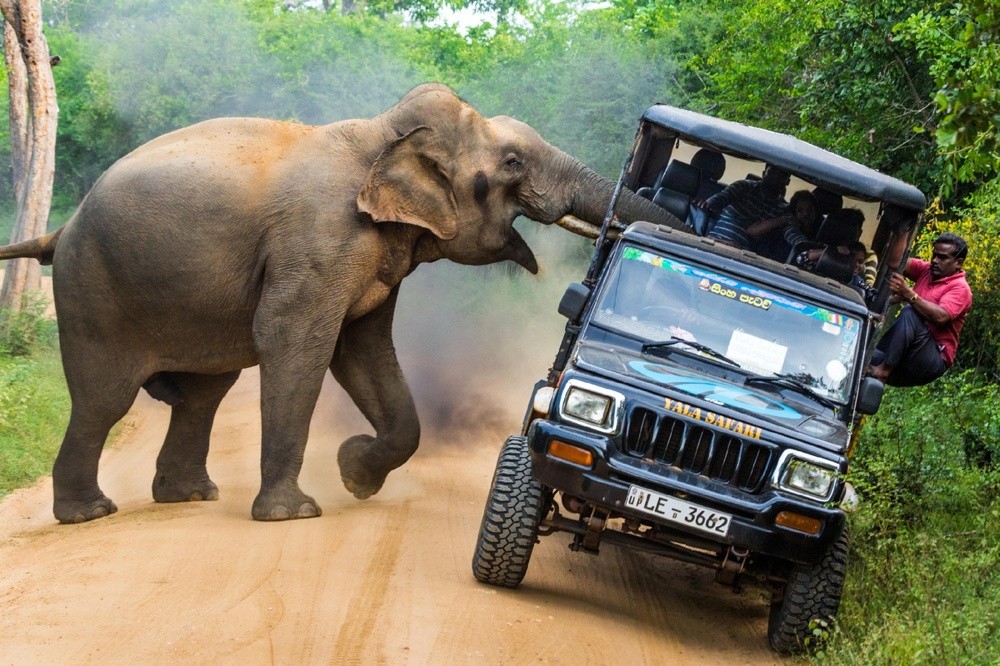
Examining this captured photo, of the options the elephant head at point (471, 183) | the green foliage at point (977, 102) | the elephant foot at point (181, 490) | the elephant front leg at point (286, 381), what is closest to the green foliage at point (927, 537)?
the green foliage at point (977, 102)

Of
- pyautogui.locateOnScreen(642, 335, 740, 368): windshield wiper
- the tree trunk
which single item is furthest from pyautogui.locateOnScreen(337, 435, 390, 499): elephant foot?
the tree trunk

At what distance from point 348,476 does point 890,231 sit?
13.7ft

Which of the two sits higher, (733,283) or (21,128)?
(733,283)

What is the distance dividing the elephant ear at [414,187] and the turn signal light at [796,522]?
3.70 metres

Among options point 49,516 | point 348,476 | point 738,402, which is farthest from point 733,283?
point 49,516

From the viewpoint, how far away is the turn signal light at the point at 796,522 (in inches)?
257

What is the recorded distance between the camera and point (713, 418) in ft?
21.8

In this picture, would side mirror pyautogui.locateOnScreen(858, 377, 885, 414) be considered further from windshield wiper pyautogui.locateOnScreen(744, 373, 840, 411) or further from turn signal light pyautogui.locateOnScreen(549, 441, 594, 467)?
turn signal light pyautogui.locateOnScreen(549, 441, 594, 467)

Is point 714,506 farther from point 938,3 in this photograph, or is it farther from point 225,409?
point 225,409

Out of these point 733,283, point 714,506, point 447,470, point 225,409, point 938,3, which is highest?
point 938,3

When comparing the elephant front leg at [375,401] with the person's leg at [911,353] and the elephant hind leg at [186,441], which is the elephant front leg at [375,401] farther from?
the person's leg at [911,353]

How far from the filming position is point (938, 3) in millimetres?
10664

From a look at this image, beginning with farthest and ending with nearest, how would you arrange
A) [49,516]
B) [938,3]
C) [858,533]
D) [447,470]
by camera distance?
1. [447,470]
2. [938,3]
3. [49,516]
4. [858,533]

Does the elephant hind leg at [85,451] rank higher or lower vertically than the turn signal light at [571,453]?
lower
